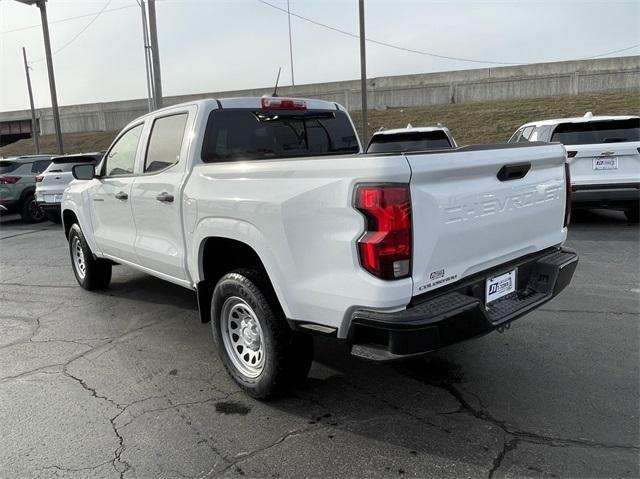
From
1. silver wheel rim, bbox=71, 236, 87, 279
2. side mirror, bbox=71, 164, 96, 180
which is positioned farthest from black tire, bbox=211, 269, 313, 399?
silver wheel rim, bbox=71, 236, 87, 279

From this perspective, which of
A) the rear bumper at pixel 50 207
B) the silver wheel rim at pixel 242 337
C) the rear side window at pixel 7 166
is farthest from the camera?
the rear side window at pixel 7 166

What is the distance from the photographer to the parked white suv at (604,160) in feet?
26.3

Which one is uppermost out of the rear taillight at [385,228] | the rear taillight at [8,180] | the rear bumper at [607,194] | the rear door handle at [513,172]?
the rear door handle at [513,172]

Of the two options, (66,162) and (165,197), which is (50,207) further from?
(165,197)

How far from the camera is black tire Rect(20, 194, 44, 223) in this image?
13.3 m

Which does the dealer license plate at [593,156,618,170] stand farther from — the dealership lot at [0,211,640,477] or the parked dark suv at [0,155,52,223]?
the parked dark suv at [0,155,52,223]

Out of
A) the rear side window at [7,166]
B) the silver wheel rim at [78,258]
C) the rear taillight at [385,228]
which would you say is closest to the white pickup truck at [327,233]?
the rear taillight at [385,228]

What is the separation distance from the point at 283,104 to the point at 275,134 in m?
0.28

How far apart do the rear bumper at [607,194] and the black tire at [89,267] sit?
6.93 m

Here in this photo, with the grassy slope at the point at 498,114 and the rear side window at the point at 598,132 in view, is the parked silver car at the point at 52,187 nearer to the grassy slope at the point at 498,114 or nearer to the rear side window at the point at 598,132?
the rear side window at the point at 598,132

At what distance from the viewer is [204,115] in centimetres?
388

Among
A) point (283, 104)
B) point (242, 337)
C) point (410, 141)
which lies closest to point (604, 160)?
point (410, 141)

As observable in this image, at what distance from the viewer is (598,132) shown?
8.25 meters

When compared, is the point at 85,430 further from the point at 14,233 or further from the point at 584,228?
the point at 14,233
